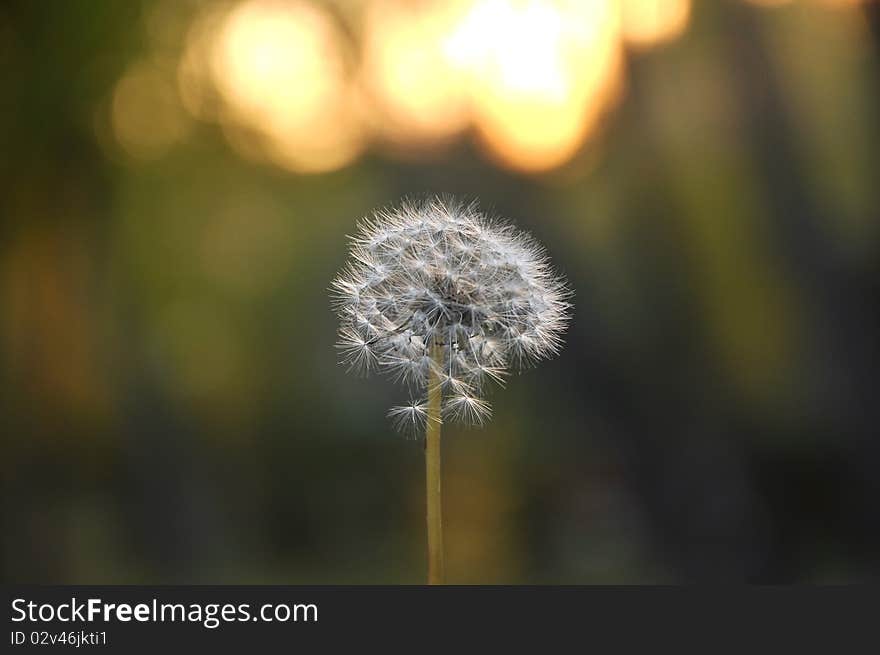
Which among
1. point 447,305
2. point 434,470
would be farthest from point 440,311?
point 434,470

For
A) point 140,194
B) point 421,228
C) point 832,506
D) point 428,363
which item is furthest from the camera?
point 140,194

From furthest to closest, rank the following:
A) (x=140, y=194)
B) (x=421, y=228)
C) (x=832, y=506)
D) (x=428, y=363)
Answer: (x=140, y=194)
(x=832, y=506)
(x=421, y=228)
(x=428, y=363)

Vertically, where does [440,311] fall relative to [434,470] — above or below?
above

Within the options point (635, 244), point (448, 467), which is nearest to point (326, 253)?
point (448, 467)

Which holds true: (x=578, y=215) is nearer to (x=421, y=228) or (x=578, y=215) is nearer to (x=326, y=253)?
(x=326, y=253)

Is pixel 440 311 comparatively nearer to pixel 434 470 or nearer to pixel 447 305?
pixel 447 305

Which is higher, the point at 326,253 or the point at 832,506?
the point at 326,253

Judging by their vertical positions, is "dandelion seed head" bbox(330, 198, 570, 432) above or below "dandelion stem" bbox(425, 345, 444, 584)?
above
